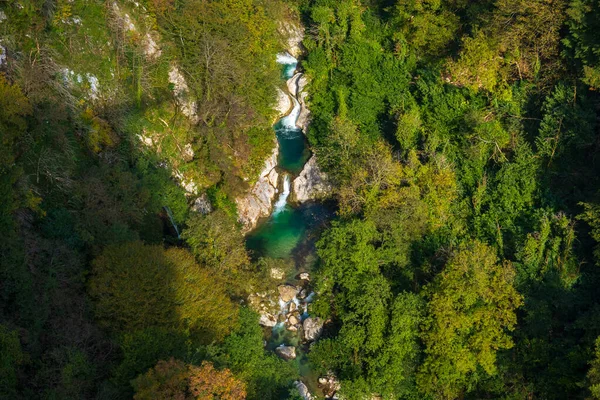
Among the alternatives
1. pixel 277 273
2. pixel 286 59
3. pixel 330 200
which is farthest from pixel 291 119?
pixel 277 273

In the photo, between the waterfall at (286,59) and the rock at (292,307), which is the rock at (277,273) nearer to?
the rock at (292,307)

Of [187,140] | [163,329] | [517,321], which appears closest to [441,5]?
[187,140]

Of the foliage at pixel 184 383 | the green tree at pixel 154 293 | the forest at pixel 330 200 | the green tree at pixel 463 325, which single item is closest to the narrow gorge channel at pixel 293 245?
the forest at pixel 330 200

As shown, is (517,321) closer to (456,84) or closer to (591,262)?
(591,262)

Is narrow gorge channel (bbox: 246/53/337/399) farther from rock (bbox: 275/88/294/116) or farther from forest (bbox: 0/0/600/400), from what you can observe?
forest (bbox: 0/0/600/400)

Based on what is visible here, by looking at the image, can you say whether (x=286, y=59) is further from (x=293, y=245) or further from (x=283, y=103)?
(x=293, y=245)

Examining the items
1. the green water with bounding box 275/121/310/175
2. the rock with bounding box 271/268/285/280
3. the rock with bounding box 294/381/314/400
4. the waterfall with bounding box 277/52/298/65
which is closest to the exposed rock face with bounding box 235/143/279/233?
the green water with bounding box 275/121/310/175
